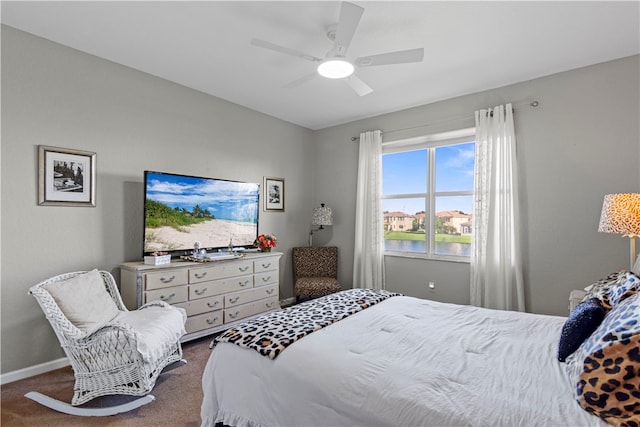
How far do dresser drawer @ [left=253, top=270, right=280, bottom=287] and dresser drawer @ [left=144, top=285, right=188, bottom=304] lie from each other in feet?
2.90

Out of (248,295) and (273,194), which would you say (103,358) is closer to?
(248,295)

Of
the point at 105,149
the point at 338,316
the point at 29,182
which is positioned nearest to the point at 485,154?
the point at 338,316

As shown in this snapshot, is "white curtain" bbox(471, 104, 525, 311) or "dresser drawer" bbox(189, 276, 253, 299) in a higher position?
"white curtain" bbox(471, 104, 525, 311)

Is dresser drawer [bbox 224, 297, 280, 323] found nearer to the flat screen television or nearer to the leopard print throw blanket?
the flat screen television

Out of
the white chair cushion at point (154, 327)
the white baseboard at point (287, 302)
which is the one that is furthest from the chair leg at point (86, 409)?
the white baseboard at point (287, 302)

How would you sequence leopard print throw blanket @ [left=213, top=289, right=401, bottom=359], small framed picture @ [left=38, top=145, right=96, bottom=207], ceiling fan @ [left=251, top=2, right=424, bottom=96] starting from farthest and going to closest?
small framed picture @ [left=38, top=145, right=96, bottom=207] → ceiling fan @ [left=251, top=2, right=424, bottom=96] → leopard print throw blanket @ [left=213, top=289, right=401, bottom=359]

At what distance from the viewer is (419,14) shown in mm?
2307

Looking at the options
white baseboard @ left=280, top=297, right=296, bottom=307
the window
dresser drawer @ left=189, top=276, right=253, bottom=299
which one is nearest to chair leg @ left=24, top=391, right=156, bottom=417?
dresser drawer @ left=189, top=276, right=253, bottom=299

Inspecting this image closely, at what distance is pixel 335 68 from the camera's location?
8.12 feet

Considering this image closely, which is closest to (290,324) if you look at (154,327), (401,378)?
(401,378)

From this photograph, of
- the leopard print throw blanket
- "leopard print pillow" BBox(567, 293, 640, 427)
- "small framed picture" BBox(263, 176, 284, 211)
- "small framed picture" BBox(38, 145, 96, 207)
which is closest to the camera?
"leopard print pillow" BBox(567, 293, 640, 427)

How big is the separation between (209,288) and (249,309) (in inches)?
24.8

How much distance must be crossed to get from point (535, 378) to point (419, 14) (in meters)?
2.33

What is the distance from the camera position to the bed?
115 cm
